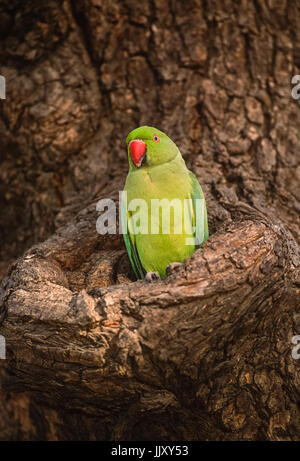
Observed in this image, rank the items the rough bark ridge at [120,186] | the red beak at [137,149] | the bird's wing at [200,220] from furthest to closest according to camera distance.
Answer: the red beak at [137,149]
the bird's wing at [200,220]
the rough bark ridge at [120,186]

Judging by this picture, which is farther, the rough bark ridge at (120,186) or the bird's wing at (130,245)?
the bird's wing at (130,245)

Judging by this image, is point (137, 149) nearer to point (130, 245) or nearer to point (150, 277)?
point (130, 245)

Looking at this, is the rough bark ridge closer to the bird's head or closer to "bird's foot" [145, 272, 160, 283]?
"bird's foot" [145, 272, 160, 283]

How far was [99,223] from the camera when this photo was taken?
3502 millimetres

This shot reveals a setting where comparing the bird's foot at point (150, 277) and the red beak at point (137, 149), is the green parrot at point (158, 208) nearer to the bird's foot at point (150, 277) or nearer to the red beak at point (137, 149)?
the red beak at point (137, 149)

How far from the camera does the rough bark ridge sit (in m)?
2.56

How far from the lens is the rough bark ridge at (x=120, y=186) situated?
2561 mm

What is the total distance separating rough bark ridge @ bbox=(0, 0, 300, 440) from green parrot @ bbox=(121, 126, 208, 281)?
222mm

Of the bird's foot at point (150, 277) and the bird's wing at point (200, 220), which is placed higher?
the bird's wing at point (200, 220)

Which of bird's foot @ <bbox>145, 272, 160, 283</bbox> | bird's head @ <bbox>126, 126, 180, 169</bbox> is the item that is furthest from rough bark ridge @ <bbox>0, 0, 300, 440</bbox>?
bird's head @ <bbox>126, 126, 180, 169</bbox>

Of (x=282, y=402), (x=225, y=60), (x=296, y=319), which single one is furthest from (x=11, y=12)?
(x=282, y=402)

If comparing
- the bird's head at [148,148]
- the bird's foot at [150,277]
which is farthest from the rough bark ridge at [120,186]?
the bird's head at [148,148]

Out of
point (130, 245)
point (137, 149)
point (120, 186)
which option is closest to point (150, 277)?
point (130, 245)

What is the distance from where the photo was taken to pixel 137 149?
3229 millimetres
